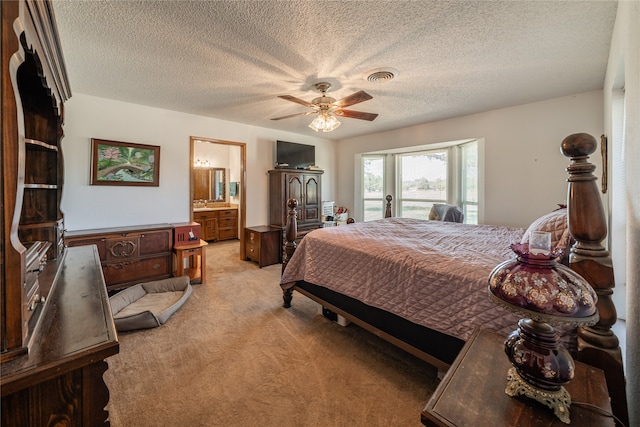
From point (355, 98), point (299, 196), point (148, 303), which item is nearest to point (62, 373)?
point (148, 303)

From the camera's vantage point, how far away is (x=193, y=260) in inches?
154

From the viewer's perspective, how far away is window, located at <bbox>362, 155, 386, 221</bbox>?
5.77 metres

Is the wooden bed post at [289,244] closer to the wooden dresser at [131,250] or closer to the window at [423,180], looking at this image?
the wooden dresser at [131,250]

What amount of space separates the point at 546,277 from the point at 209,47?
2603 mm

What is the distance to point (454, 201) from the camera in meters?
4.64

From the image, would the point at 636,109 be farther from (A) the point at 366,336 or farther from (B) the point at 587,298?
(A) the point at 366,336


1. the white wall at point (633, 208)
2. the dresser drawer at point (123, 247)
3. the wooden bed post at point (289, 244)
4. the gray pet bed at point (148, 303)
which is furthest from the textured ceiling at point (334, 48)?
the gray pet bed at point (148, 303)

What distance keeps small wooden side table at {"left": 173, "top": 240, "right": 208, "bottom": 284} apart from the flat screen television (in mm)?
2074

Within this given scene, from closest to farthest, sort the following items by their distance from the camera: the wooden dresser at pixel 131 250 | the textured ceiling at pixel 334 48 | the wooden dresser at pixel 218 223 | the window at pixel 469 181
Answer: the textured ceiling at pixel 334 48 < the wooden dresser at pixel 131 250 < the window at pixel 469 181 < the wooden dresser at pixel 218 223

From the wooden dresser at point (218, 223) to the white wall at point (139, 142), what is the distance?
194 cm

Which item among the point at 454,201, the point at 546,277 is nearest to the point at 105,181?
the point at 546,277

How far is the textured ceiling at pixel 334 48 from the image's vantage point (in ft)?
5.58

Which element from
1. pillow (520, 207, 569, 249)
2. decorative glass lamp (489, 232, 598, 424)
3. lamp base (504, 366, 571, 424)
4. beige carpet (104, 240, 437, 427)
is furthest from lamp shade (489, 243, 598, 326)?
beige carpet (104, 240, 437, 427)

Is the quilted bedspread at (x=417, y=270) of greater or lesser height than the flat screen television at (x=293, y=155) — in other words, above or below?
below
